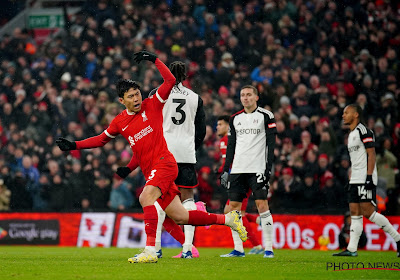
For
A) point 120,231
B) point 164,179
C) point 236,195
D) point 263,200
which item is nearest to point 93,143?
point 164,179

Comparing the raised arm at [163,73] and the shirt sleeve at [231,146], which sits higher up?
the raised arm at [163,73]

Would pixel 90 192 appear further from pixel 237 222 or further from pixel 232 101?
pixel 237 222

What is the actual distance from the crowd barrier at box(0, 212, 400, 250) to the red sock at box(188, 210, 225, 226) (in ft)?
20.1

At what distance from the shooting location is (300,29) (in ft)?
65.1

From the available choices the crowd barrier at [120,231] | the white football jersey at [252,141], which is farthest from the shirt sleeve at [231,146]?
the crowd barrier at [120,231]

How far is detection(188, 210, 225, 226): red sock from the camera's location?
855cm

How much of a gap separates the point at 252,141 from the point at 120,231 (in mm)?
5803

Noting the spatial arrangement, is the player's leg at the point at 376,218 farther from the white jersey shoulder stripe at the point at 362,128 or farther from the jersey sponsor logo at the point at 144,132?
the jersey sponsor logo at the point at 144,132

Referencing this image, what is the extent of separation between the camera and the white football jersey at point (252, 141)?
1057cm

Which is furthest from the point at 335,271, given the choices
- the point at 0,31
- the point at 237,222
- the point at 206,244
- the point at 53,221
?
the point at 0,31

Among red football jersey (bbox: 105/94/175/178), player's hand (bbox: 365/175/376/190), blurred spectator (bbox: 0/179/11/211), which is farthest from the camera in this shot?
blurred spectator (bbox: 0/179/11/211)

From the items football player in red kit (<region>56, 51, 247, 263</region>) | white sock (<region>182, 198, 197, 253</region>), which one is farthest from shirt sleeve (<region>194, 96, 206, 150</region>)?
football player in red kit (<region>56, 51, 247, 263</region>)

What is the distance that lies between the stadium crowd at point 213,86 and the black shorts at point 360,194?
12.1 feet

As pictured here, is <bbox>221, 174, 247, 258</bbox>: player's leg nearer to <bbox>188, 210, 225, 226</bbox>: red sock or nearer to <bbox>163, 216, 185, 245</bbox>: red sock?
<bbox>163, 216, 185, 245</bbox>: red sock
